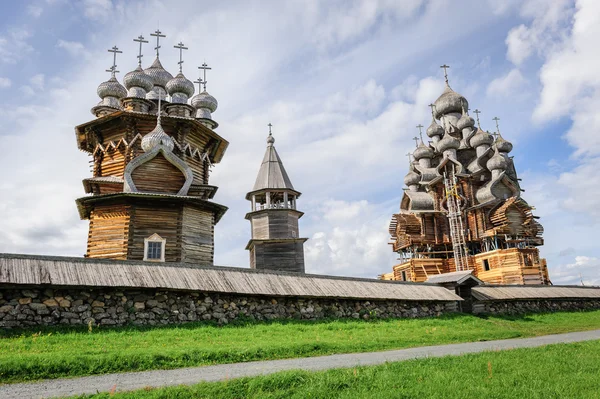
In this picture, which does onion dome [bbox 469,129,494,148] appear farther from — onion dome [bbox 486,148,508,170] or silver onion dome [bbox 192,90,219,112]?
silver onion dome [bbox 192,90,219,112]

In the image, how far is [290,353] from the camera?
10.6m

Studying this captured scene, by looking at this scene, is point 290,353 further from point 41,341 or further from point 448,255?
point 448,255

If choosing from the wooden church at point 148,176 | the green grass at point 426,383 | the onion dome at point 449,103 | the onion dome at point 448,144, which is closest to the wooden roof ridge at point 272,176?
the wooden church at point 148,176

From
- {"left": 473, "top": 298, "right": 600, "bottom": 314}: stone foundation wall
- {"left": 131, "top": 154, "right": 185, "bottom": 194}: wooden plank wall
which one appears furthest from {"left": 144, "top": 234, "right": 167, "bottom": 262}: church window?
{"left": 473, "top": 298, "right": 600, "bottom": 314}: stone foundation wall

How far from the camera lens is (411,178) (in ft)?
151

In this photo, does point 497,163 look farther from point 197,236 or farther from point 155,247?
point 155,247

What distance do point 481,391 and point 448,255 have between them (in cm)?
3516

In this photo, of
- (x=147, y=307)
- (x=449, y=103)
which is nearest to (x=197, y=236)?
(x=147, y=307)

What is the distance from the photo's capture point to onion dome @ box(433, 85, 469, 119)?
45344 mm

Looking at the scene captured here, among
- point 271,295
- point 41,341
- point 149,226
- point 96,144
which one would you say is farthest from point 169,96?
point 41,341

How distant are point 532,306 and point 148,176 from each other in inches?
792

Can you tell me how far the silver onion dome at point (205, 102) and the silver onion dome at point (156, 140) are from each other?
657 centimetres

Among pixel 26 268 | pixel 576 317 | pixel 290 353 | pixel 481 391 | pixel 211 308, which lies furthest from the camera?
pixel 576 317

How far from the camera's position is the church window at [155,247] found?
1958cm
